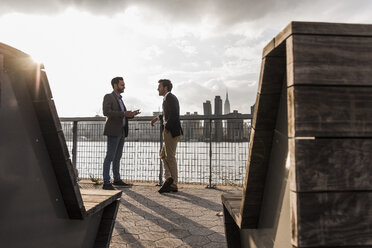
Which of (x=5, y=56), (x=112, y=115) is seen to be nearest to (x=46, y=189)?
(x=5, y=56)

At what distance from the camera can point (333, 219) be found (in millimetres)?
797

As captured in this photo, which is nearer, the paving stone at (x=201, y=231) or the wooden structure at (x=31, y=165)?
the wooden structure at (x=31, y=165)

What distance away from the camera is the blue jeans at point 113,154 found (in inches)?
195

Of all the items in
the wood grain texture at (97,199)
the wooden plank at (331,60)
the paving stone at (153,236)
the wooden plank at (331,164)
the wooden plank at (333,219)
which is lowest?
the paving stone at (153,236)

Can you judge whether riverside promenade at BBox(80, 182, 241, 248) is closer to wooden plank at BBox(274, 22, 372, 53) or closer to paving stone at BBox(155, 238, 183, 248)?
paving stone at BBox(155, 238, 183, 248)

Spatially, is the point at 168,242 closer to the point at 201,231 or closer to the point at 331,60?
the point at 201,231

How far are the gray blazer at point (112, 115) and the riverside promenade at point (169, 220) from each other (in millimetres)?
1145

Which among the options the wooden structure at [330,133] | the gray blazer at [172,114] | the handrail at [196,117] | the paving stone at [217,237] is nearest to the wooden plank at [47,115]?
the wooden structure at [330,133]

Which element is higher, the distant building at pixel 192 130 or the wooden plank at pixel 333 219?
the distant building at pixel 192 130

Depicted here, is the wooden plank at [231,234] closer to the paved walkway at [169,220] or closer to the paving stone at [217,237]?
the paved walkway at [169,220]

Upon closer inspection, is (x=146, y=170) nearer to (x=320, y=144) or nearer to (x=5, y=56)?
(x=5, y=56)

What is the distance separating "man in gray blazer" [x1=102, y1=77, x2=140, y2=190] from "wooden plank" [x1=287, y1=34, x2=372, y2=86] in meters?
4.48

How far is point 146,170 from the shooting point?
235 inches

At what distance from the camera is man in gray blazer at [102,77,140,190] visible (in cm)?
500
